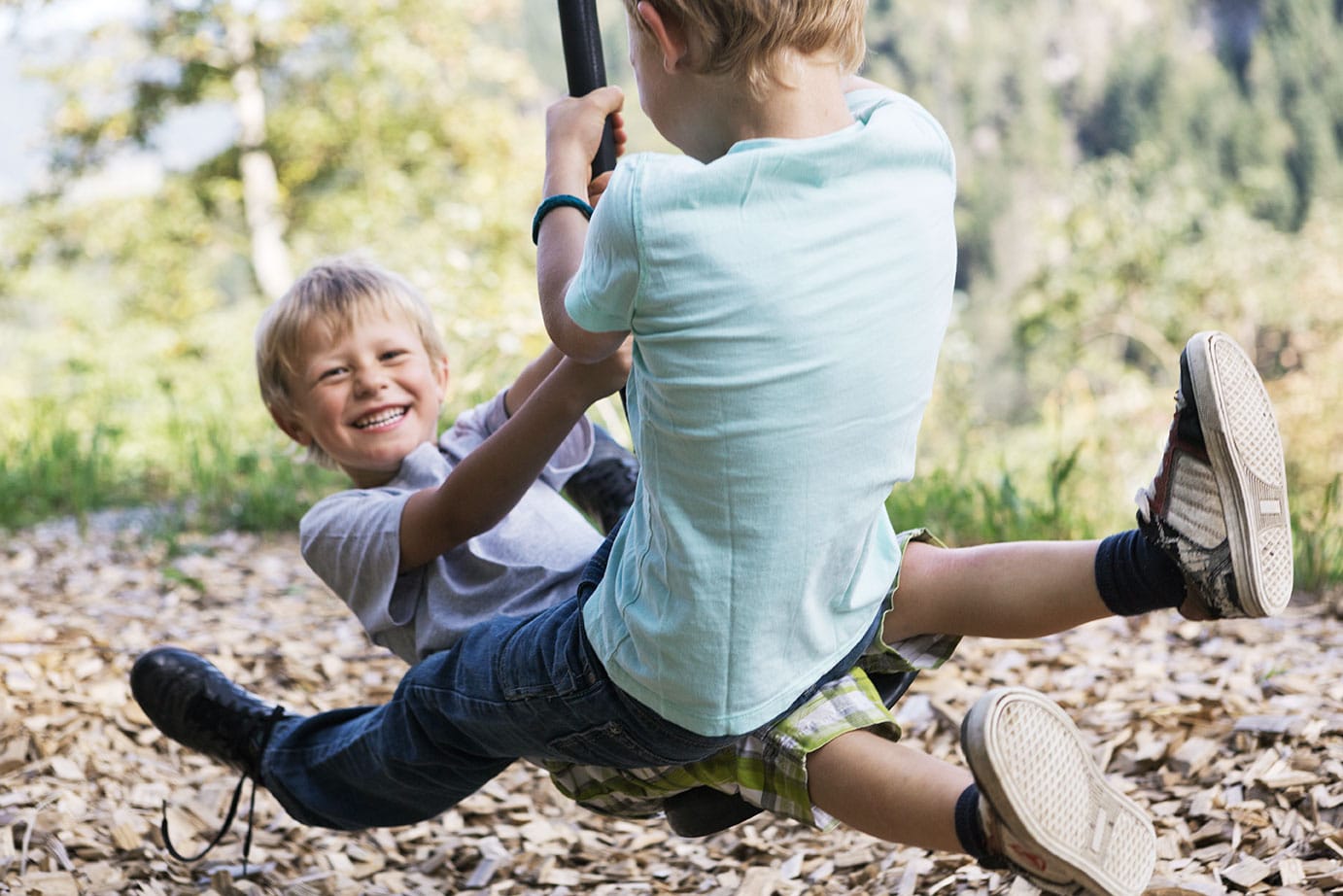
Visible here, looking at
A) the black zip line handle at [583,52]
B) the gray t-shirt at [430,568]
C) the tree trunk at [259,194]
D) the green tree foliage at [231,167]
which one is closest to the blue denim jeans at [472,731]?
the gray t-shirt at [430,568]

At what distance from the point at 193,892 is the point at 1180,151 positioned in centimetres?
5652

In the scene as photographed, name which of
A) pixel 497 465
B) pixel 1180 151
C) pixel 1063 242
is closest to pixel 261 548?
pixel 497 465

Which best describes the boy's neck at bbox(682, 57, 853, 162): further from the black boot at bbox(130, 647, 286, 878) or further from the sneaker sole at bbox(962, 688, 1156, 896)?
the black boot at bbox(130, 647, 286, 878)

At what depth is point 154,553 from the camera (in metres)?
4.35

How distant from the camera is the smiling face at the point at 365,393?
2162mm

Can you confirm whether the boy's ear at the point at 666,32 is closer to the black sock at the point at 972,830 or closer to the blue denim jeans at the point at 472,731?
the blue denim jeans at the point at 472,731

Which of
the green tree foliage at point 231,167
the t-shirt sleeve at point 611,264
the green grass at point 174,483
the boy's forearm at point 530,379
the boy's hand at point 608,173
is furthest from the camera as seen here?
the green tree foliage at point 231,167

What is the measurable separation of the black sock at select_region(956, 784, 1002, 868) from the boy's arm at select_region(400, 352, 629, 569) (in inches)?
25.1

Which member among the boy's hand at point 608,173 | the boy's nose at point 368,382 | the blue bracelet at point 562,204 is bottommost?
the boy's nose at point 368,382

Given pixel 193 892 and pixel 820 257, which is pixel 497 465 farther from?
pixel 193 892

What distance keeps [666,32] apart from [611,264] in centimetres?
27

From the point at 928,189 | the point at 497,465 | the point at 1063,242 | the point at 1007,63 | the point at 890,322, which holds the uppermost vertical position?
the point at 1007,63

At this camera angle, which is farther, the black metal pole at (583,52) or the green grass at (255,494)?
the green grass at (255,494)

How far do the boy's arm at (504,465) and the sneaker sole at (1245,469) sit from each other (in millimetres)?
702
